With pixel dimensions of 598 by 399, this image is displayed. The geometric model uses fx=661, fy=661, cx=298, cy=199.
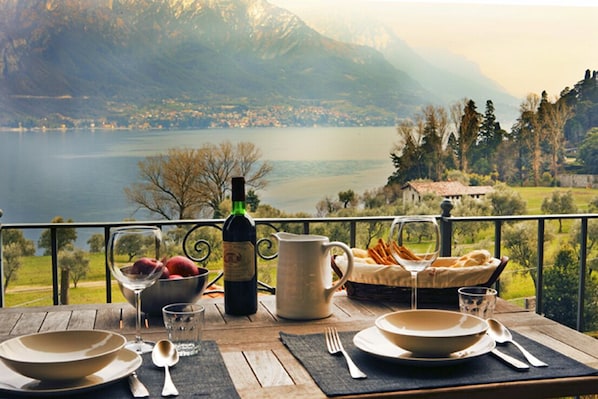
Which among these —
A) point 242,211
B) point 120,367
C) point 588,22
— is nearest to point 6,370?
point 120,367

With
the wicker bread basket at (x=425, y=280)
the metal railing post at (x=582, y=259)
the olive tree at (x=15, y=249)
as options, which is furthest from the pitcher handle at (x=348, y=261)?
the olive tree at (x=15, y=249)

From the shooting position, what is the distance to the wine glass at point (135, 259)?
1.04 meters

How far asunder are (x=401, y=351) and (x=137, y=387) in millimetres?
385

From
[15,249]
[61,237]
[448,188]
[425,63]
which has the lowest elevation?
[15,249]

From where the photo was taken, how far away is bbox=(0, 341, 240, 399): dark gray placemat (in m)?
0.83

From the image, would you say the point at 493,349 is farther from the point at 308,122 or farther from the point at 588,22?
the point at 588,22

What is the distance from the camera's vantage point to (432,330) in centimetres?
106

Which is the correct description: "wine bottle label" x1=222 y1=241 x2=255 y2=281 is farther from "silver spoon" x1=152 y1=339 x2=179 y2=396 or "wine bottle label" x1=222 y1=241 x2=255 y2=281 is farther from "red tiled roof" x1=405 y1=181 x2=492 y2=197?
"red tiled roof" x1=405 y1=181 x2=492 y2=197

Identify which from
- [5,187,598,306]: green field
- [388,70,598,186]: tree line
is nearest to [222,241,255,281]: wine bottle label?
[5,187,598,306]: green field

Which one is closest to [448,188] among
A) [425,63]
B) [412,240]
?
[425,63]

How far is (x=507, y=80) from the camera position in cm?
1103

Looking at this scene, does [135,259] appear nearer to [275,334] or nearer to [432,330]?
[275,334]

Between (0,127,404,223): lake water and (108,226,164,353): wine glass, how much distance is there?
8.44 m

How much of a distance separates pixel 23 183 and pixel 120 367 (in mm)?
8983
